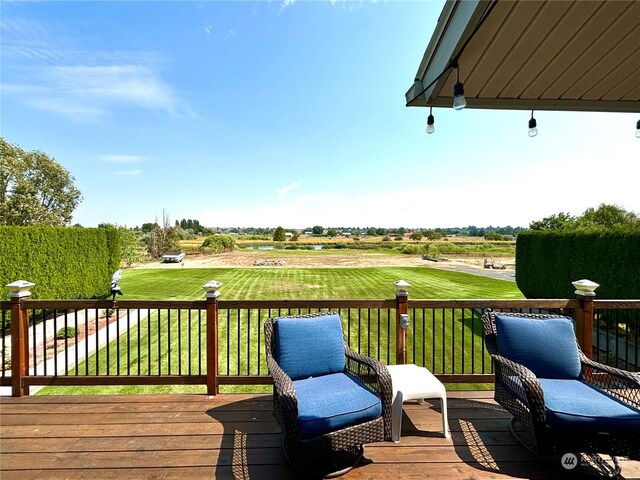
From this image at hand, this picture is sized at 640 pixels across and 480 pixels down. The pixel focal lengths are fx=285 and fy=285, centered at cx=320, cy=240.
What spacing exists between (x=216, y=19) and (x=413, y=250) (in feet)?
122

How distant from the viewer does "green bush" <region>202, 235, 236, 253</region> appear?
36781 millimetres

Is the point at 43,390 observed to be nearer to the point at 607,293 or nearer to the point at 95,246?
the point at 95,246

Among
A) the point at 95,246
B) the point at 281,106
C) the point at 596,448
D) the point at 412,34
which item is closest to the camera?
the point at 596,448

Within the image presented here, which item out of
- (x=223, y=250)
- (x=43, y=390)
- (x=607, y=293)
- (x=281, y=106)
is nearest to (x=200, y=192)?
(x=223, y=250)

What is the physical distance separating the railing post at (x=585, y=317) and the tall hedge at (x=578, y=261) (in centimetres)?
525

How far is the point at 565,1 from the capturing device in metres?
1.79

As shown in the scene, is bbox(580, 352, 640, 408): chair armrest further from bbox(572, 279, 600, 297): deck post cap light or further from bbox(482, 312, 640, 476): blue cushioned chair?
bbox(572, 279, 600, 297): deck post cap light

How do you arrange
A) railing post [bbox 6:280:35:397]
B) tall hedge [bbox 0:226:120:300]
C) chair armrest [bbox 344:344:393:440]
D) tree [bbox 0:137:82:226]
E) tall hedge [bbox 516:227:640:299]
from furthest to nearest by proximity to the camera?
tree [bbox 0:137:82:226] → tall hedge [bbox 0:226:120:300] → tall hedge [bbox 516:227:640:299] → railing post [bbox 6:280:35:397] → chair armrest [bbox 344:344:393:440]

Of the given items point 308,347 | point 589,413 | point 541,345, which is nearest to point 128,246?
point 308,347

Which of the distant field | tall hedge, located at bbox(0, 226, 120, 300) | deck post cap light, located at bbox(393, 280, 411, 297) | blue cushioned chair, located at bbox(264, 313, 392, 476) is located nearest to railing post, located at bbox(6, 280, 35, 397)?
blue cushioned chair, located at bbox(264, 313, 392, 476)

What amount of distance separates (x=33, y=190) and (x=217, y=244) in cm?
2093

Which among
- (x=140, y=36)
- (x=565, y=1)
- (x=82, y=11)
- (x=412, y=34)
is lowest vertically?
(x=565, y=1)

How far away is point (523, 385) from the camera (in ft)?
6.21

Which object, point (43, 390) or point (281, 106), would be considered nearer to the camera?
point (43, 390)
